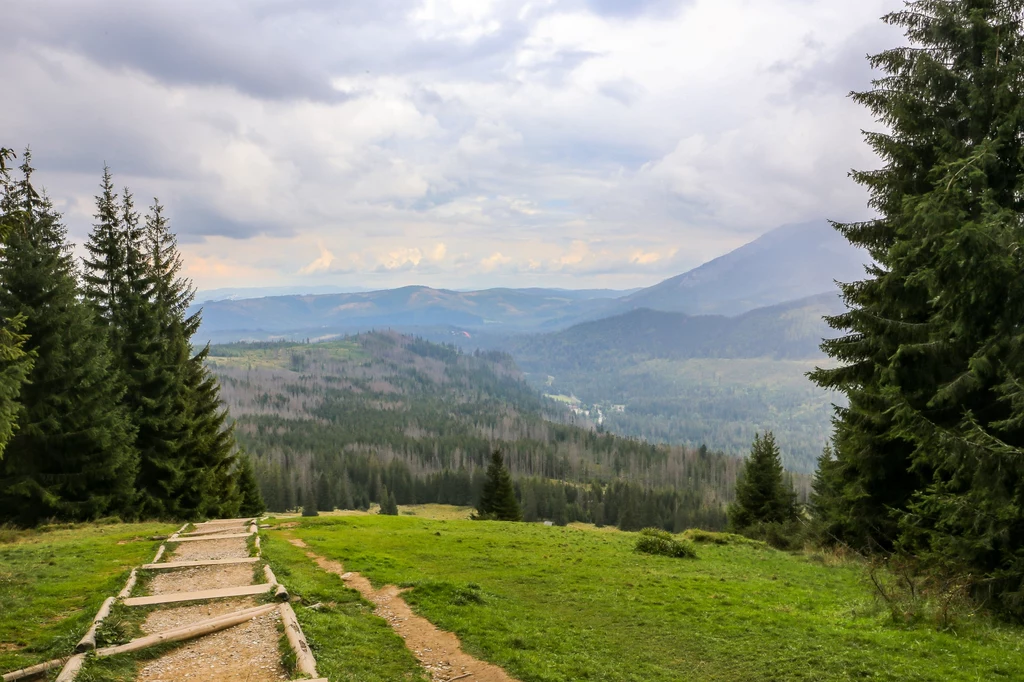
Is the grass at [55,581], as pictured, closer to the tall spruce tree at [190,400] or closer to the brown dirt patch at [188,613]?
the brown dirt patch at [188,613]

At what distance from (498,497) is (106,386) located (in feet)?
133

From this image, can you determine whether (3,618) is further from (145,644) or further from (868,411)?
(868,411)

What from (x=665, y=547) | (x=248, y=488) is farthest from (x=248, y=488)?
(x=665, y=547)

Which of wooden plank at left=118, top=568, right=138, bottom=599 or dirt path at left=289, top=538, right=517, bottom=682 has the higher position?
wooden plank at left=118, top=568, right=138, bottom=599

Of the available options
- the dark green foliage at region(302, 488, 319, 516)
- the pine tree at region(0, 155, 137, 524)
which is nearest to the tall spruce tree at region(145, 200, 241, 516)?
the pine tree at region(0, 155, 137, 524)

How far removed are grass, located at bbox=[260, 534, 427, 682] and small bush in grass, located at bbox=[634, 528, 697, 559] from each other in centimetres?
1530

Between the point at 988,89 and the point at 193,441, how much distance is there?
147 ft

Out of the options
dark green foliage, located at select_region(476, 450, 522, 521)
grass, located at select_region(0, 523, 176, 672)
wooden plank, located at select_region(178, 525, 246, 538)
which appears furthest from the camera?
dark green foliage, located at select_region(476, 450, 522, 521)

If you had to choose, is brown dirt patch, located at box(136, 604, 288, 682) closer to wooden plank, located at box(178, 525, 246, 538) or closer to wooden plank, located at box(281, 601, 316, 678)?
wooden plank, located at box(281, 601, 316, 678)

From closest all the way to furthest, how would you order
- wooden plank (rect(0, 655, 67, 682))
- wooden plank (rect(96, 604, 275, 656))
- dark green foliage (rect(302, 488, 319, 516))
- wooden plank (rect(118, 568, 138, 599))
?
wooden plank (rect(0, 655, 67, 682)), wooden plank (rect(96, 604, 275, 656)), wooden plank (rect(118, 568, 138, 599)), dark green foliage (rect(302, 488, 319, 516))

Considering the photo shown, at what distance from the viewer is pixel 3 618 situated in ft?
38.1

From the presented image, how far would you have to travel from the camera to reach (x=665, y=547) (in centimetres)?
2586

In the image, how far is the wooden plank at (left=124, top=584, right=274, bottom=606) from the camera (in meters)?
12.9

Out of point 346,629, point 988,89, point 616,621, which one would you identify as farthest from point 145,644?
point 988,89
